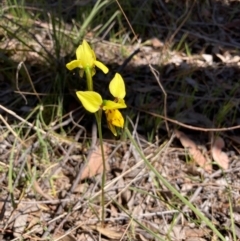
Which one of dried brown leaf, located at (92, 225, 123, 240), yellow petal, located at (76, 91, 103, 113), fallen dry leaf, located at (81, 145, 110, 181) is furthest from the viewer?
fallen dry leaf, located at (81, 145, 110, 181)

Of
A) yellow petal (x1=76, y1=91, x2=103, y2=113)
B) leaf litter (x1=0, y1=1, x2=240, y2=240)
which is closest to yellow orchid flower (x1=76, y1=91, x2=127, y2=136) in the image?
yellow petal (x1=76, y1=91, x2=103, y2=113)

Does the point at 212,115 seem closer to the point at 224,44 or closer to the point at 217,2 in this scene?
the point at 224,44

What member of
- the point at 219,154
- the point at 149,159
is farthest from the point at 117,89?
the point at 219,154

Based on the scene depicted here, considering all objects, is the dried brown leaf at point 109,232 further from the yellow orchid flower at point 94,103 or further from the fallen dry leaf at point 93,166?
the yellow orchid flower at point 94,103

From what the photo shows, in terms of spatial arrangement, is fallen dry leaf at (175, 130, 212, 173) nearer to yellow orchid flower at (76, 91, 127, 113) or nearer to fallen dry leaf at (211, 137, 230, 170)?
fallen dry leaf at (211, 137, 230, 170)

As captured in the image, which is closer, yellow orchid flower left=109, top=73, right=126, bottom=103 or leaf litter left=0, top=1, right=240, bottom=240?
yellow orchid flower left=109, top=73, right=126, bottom=103

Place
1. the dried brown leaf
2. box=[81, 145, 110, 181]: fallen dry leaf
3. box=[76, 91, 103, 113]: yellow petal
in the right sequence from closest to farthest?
box=[76, 91, 103, 113]: yellow petal → the dried brown leaf → box=[81, 145, 110, 181]: fallen dry leaf

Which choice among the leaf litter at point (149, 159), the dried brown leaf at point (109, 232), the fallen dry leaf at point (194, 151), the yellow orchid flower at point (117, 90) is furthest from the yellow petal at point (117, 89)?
the fallen dry leaf at point (194, 151)

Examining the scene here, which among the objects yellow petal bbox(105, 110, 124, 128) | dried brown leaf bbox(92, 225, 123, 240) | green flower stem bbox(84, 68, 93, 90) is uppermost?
green flower stem bbox(84, 68, 93, 90)
